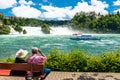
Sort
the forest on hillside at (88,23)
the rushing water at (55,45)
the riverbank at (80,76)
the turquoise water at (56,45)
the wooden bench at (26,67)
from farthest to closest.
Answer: the forest on hillside at (88,23) < the rushing water at (55,45) < the turquoise water at (56,45) < the riverbank at (80,76) < the wooden bench at (26,67)

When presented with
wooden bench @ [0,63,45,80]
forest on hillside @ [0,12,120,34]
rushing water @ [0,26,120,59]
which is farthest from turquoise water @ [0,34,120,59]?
forest on hillside @ [0,12,120,34]

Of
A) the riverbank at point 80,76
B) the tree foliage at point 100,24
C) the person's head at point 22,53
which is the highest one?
the person's head at point 22,53

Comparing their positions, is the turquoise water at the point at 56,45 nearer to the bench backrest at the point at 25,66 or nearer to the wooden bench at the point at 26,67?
the wooden bench at the point at 26,67

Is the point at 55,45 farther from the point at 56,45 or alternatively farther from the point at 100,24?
the point at 100,24

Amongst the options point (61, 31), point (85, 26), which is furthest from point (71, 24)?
point (61, 31)

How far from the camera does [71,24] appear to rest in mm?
171250

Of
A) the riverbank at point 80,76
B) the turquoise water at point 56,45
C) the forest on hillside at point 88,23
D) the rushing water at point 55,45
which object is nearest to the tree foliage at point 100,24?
the forest on hillside at point 88,23

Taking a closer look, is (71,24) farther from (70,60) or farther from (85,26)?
(70,60)

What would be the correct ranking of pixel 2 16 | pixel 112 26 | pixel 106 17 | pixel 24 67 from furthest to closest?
pixel 106 17 → pixel 112 26 → pixel 2 16 → pixel 24 67

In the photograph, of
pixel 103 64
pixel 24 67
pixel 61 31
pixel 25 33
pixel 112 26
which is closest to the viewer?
pixel 24 67

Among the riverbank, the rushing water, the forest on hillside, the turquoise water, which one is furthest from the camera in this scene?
the forest on hillside

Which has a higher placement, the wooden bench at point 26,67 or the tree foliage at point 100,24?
the wooden bench at point 26,67

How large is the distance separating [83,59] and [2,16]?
467 ft

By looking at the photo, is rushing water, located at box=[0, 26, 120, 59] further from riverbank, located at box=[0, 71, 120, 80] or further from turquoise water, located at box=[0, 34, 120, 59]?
riverbank, located at box=[0, 71, 120, 80]
